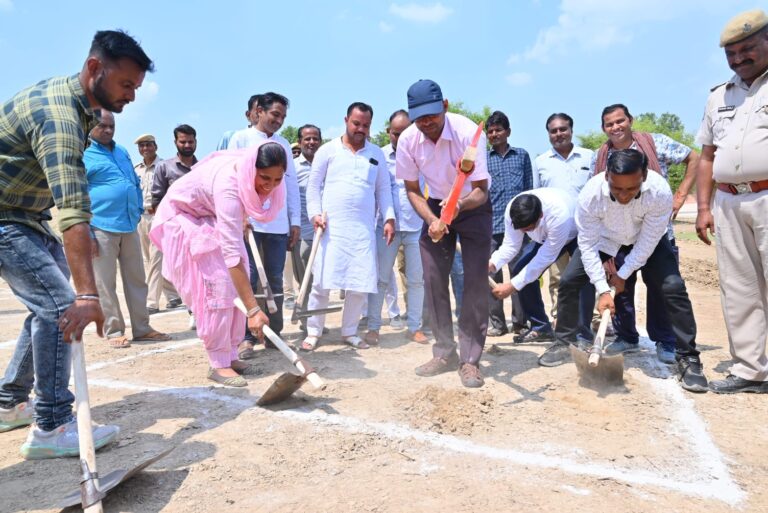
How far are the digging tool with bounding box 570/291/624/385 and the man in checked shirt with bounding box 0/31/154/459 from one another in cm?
301

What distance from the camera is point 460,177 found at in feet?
13.0

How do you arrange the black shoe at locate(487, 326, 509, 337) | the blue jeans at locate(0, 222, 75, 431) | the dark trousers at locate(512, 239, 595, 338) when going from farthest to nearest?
the black shoe at locate(487, 326, 509, 337), the dark trousers at locate(512, 239, 595, 338), the blue jeans at locate(0, 222, 75, 431)

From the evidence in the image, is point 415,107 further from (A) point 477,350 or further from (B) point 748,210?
(B) point 748,210

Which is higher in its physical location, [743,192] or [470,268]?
[743,192]

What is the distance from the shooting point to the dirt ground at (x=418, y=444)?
2.49 m

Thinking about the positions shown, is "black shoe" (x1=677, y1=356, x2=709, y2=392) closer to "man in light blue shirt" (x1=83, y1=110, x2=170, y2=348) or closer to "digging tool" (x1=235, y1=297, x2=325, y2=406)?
"digging tool" (x1=235, y1=297, x2=325, y2=406)

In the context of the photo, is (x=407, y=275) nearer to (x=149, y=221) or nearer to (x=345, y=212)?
(x=345, y=212)

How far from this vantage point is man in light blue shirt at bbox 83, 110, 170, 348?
17.5ft

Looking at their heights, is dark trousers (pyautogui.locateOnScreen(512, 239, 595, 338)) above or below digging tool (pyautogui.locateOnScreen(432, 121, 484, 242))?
below

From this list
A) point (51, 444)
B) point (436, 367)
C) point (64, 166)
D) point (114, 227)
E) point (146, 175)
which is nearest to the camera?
point (64, 166)

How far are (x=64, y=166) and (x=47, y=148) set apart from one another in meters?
0.12

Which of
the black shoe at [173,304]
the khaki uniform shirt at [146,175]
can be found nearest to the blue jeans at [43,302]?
the black shoe at [173,304]

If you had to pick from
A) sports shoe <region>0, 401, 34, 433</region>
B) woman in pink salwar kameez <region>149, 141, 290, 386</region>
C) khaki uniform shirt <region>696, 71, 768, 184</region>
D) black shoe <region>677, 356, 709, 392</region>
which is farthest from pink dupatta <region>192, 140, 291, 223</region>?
black shoe <region>677, 356, 709, 392</region>

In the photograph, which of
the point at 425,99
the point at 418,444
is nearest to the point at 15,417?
the point at 418,444
